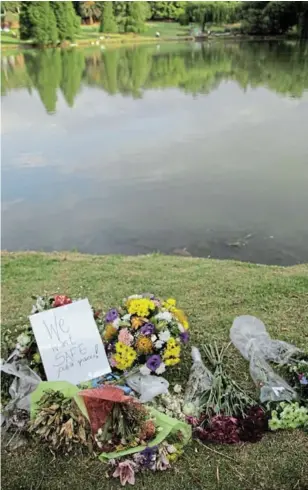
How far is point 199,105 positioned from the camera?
13102 mm

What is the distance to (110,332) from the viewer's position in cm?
223

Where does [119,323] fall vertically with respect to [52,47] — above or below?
below

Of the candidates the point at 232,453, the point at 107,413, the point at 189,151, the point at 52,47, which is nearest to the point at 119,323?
the point at 107,413

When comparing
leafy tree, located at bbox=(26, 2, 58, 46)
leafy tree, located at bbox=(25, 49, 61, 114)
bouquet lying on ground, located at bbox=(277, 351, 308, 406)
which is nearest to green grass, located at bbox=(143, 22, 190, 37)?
leafy tree, located at bbox=(26, 2, 58, 46)

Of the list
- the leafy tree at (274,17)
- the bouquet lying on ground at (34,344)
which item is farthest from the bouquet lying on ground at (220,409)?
the leafy tree at (274,17)

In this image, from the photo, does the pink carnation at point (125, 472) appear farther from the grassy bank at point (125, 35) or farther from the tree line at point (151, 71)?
the grassy bank at point (125, 35)

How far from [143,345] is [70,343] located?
0.36 m

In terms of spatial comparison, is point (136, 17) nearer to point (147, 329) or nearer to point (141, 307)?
point (141, 307)

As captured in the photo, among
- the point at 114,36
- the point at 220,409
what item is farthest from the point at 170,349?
the point at 114,36

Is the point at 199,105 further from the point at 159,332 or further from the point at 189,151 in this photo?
the point at 159,332

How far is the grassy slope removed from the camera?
1844 mm

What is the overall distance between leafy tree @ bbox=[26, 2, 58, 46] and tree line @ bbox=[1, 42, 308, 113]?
770 mm

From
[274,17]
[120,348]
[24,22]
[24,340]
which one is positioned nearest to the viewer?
[120,348]

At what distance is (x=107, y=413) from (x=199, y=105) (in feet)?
40.1
